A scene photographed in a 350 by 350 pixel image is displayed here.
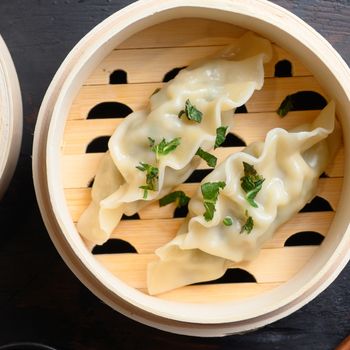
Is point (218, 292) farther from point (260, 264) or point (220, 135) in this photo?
point (220, 135)

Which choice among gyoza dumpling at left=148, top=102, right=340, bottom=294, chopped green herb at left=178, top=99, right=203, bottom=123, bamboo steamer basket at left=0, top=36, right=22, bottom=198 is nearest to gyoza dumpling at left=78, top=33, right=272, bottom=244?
chopped green herb at left=178, top=99, right=203, bottom=123

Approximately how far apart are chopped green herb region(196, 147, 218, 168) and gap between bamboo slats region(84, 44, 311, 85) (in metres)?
0.25

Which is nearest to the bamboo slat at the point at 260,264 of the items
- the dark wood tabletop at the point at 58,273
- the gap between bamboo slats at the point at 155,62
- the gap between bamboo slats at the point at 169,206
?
the gap between bamboo slats at the point at 169,206

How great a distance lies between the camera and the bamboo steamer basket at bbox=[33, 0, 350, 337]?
1.86 m

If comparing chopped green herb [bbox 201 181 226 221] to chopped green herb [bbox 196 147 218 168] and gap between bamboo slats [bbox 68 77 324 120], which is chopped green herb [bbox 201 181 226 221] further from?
gap between bamboo slats [bbox 68 77 324 120]

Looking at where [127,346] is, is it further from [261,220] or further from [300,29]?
[300,29]

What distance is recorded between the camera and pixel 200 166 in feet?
6.67

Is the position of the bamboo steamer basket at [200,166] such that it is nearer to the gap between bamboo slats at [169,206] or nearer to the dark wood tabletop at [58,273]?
the gap between bamboo slats at [169,206]

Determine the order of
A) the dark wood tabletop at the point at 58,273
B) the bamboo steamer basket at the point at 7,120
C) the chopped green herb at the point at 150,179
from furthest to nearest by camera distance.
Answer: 1. the dark wood tabletop at the point at 58,273
2. the chopped green herb at the point at 150,179
3. the bamboo steamer basket at the point at 7,120

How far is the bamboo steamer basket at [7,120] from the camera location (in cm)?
181

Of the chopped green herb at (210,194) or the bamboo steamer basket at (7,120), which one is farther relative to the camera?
the chopped green herb at (210,194)

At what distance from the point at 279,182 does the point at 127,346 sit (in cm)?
75

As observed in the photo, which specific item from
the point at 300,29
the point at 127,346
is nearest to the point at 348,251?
the point at 300,29

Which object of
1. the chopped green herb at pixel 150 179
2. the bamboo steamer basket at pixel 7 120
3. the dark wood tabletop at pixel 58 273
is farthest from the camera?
the dark wood tabletop at pixel 58 273
